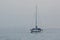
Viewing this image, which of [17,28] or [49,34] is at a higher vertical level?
[17,28]

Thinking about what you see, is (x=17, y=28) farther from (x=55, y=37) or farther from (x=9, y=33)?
(x=55, y=37)

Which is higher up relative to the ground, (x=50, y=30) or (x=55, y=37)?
(x=50, y=30)

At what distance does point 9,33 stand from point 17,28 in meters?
0.16

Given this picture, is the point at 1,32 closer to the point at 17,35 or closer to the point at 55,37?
the point at 17,35

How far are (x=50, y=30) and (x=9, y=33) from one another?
0.69 metres

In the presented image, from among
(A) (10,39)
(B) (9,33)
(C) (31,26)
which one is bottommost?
(A) (10,39)

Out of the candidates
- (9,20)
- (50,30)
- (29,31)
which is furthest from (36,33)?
(9,20)

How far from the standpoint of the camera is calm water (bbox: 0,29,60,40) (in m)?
1.82

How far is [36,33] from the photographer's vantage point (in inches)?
69.7

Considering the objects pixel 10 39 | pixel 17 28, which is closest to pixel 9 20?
pixel 17 28

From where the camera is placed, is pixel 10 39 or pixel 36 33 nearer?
pixel 36 33

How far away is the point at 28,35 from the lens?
189 centimetres

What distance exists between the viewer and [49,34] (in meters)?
1.86

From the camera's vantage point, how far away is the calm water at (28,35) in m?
1.82
